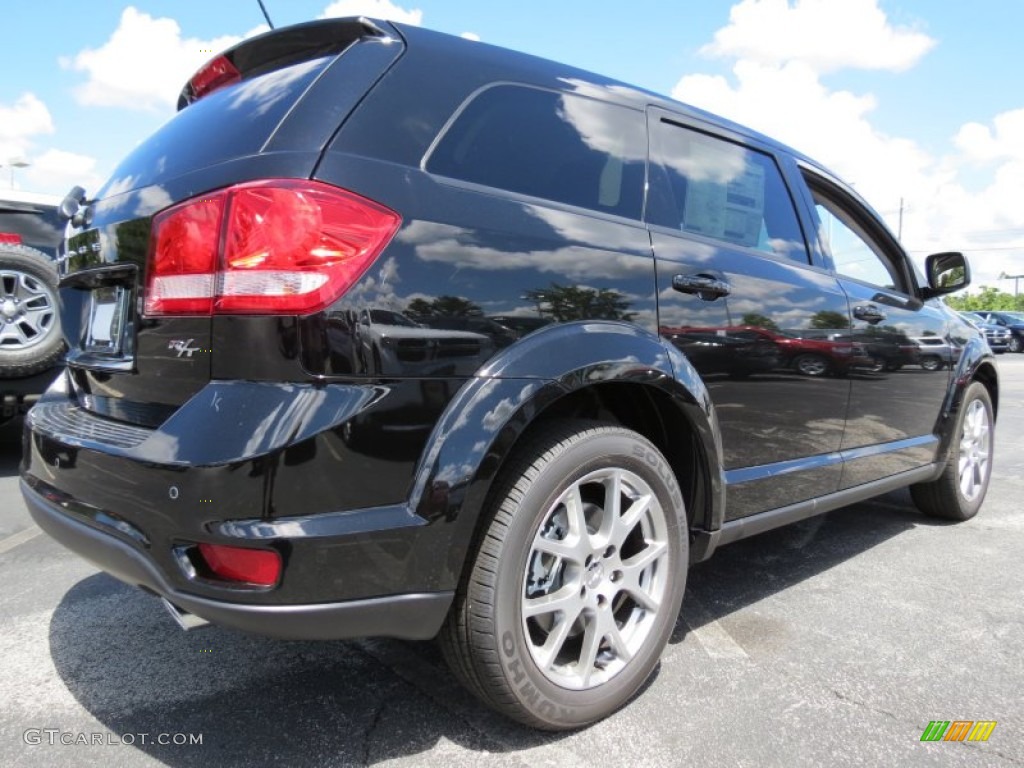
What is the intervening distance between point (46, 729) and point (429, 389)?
148 cm

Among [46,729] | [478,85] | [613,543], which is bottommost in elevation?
[46,729]

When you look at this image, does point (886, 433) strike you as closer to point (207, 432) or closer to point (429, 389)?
point (429, 389)

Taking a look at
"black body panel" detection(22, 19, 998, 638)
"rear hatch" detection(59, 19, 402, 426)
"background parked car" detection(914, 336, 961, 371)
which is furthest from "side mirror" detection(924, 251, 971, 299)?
"rear hatch" detection(59, 19, 402, 426)

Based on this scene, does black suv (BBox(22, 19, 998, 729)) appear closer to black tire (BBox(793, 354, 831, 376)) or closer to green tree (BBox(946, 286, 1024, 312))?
black tire (BBox(793, 354, 831, 376))

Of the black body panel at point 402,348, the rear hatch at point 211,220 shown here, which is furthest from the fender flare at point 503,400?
the rear hatch at point 211,220

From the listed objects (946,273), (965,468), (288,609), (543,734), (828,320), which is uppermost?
(946,273)

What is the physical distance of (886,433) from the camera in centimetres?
346

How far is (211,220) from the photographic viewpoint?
67.6 inches

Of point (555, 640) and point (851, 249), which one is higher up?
point (851, 249)

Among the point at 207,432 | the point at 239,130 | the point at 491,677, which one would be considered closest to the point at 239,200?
the point at 239,130

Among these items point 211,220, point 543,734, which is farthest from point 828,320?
point 211,220

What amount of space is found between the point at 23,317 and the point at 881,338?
5169 mm

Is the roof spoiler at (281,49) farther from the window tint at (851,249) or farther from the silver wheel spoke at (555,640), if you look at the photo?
the window tint at (851,249)

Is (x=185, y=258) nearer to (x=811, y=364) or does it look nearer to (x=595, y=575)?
(x=595, y=575)
